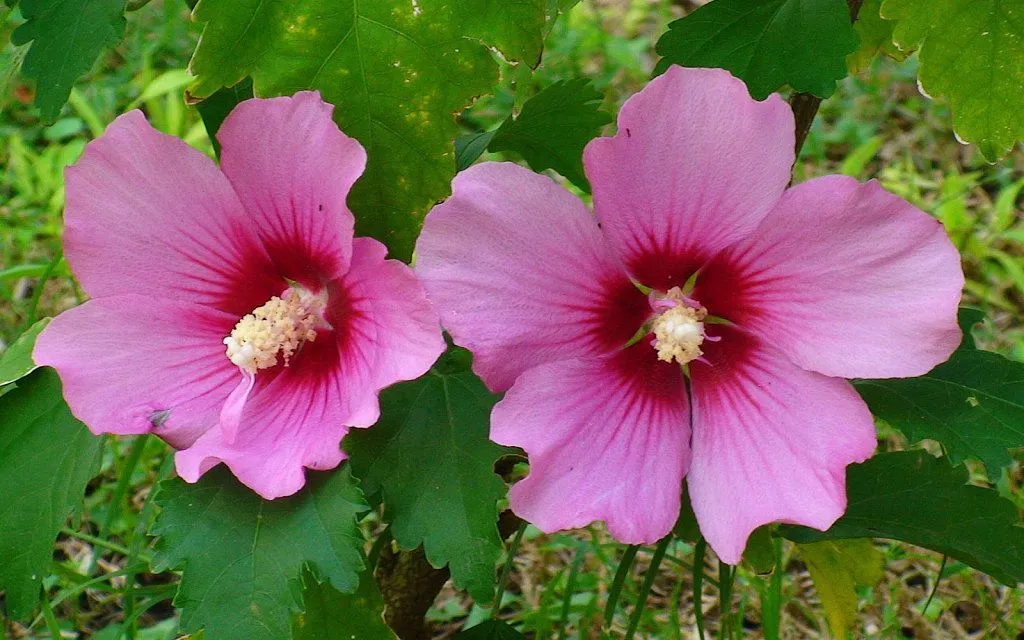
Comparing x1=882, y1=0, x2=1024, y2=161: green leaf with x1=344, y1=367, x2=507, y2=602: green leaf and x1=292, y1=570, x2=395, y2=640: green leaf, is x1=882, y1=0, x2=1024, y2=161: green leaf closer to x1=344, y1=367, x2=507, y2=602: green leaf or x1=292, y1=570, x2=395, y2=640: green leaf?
x1=344, y1=367, x2=507, y2=602: green leaf

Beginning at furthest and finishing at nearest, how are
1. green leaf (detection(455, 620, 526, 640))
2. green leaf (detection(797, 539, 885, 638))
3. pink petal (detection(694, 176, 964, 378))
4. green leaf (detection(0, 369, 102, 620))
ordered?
green leaf (detection(797, 539, 885, 638)) < green leaf (detection(455, 620, 526, 640)) < green leaf (detection(0, 369, 102, 620)) < pink petal (detection(694, 176, 964, 378))

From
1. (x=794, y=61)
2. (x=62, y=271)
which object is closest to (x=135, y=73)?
(x=62, y=271)

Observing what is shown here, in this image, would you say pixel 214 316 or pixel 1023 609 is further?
pixel 1023 609

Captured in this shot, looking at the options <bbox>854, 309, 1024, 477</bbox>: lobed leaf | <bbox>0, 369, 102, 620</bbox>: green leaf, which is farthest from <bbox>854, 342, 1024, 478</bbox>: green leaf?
<bbox>0, 369, 102, 620</bbox>: green leaf

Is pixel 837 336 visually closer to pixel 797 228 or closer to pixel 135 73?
pixel 797 228

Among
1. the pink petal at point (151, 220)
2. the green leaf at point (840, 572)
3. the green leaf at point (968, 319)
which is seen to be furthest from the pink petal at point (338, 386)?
the green leaf at point (840, 572)

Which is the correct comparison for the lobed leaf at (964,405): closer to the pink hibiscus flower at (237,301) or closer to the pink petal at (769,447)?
the pink petal at (769,447)
